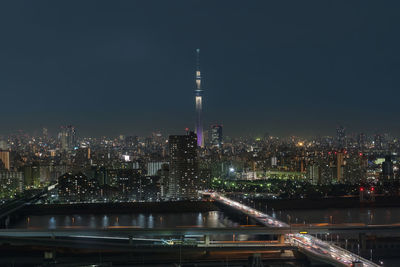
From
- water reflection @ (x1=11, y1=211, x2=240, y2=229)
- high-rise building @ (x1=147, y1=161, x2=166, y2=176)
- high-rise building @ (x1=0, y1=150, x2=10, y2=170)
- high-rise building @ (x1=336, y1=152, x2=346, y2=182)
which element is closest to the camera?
water reflection @ (x1=11, y1=211, x2=240, y2=229)

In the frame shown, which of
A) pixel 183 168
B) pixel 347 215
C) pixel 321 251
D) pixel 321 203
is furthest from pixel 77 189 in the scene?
pixel 321 251

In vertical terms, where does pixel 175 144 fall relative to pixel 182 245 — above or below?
above

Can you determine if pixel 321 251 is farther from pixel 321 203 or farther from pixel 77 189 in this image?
pixel 77 189

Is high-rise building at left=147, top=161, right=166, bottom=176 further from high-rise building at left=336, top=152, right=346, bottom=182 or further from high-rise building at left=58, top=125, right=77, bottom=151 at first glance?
high-rise building at left=58, top=125, right=77, bottom=151

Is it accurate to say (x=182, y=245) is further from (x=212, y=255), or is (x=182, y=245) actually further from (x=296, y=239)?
(x=296, y=239)

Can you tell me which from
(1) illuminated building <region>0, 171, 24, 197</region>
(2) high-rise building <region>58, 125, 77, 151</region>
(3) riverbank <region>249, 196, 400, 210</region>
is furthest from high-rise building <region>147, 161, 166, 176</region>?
(2) high-rise building <region>58, 125, 77, 151</region>

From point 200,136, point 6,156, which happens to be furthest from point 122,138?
point 6,156
